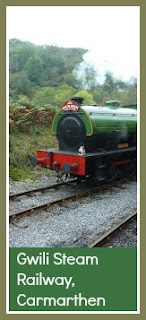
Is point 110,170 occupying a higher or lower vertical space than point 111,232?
higher

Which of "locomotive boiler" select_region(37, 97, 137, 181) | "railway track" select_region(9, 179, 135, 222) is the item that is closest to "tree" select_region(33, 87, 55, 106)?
"locomotive boiler" select_region(37, 97, 137, 181)

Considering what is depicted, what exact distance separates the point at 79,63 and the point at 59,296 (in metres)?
13.5

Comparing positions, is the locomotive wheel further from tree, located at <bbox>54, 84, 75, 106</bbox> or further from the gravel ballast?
tree, located at <bbox>54, 84, 75, 106</bbox>

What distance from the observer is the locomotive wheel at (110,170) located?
906 centimetres

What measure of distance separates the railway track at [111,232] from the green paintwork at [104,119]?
2530 mm

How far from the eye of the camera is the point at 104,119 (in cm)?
861

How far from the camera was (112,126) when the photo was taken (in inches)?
355

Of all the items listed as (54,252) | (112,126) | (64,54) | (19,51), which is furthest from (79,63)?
(54,252)

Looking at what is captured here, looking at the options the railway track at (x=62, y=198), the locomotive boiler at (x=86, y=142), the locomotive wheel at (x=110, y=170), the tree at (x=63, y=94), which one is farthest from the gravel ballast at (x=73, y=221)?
the tree at (x=63, y=94)

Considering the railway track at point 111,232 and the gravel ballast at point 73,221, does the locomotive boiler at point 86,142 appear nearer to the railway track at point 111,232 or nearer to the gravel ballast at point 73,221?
the gravel ballast at point 73,221

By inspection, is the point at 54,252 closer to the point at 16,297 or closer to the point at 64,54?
the point at 16,297

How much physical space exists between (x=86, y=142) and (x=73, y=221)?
262 centimetres

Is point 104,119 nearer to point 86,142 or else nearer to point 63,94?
point 86,142

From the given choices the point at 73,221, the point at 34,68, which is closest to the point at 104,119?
the point at 73,221
